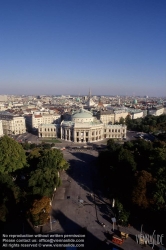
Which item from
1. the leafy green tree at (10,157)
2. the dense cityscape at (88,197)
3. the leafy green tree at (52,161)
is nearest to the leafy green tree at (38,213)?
the dense cityscape at (88,197)

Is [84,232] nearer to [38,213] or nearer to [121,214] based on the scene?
[121,214]

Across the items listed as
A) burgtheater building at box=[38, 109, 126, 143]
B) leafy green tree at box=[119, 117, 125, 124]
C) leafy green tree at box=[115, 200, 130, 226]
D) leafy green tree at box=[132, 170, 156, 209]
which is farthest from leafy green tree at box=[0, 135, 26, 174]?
leafy green tree at box=[119, 117, 125, 124]

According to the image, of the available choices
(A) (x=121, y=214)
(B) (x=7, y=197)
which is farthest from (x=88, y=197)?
(B) (x=7, y=197)

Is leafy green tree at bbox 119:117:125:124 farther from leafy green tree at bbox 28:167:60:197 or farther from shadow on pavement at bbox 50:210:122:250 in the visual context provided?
shadow on pavement at bbox 50:210:122:250

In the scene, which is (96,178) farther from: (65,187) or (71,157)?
(71,157)

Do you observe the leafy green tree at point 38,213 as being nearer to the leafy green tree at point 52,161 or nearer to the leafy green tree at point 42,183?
the leafy green tree at point 42,183
